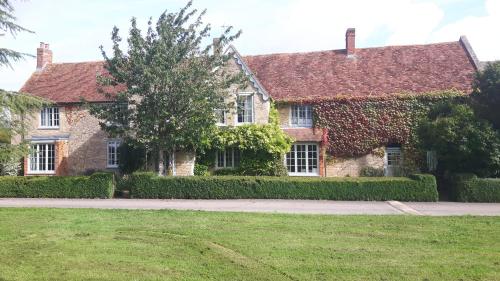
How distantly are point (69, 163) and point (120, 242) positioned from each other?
919 inches

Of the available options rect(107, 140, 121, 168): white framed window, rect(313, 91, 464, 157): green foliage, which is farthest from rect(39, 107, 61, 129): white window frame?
rect(313, 91, 464, 157): green foliage

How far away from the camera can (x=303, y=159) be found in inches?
1168

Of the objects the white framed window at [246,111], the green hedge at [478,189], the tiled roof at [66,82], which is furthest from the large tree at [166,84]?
the green hedge at [478,189]

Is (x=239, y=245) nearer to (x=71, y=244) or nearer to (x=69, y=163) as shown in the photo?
(x=71, y=244)

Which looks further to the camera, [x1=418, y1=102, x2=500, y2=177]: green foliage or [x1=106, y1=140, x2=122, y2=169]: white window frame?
[x1=106, y1=140, x2=122, y2=169]: white window frame

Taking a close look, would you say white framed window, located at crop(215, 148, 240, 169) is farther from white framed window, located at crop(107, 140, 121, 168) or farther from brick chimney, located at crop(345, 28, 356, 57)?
brick chimney, located at crop(345, 28, 356, 57)

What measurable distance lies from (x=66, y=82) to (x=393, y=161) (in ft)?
75.0

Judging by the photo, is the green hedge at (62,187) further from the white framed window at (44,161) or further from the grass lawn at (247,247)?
the white framed window at (44,161)

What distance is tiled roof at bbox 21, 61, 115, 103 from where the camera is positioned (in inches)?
1267

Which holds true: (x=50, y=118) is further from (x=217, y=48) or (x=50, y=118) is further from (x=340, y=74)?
(x=340, y=74)

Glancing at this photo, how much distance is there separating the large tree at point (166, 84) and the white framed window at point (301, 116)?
21.5ft

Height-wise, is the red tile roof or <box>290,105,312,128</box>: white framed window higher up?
the red tile roof

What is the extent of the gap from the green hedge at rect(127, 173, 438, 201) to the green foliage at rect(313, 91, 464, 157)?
293 inches

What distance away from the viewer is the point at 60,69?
1409 inches
